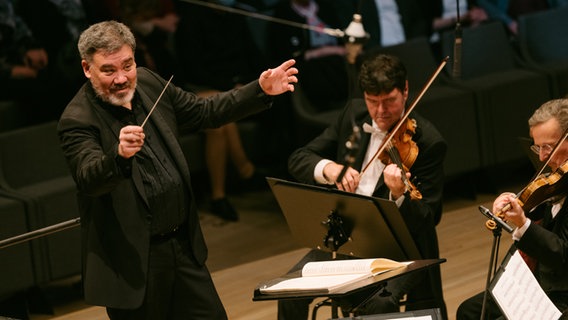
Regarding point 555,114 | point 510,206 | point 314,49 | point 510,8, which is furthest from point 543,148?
point 510,8

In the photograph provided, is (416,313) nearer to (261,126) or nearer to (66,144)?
(66,144)

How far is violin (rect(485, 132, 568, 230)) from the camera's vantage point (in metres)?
3.24

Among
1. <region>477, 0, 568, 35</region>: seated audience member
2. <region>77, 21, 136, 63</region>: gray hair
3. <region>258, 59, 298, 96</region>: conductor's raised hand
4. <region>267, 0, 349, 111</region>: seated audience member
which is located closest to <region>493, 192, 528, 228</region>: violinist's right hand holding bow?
<region>258, 59, 298, 96</region>: conductor's raised hand

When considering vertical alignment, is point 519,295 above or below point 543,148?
below

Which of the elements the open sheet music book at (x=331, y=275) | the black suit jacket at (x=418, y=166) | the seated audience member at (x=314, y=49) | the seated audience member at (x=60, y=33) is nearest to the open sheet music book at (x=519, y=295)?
the open sheet music book at (x=331, y=275)

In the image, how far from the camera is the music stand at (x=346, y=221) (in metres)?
3.32

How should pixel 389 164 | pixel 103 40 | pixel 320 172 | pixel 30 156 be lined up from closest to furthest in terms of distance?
1. pixel 103 40
2. pixel 389 164
3. pixel 320 172
4. pixel 30 156

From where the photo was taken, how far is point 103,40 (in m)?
3.14

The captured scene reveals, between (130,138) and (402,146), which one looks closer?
(130,138)

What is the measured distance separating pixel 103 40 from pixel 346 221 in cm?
102

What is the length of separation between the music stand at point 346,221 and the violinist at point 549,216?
0.34 metres

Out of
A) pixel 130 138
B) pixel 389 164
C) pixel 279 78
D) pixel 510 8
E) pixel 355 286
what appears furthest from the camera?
pixel 510 8

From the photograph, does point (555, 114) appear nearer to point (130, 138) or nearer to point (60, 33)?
point (130, 138)

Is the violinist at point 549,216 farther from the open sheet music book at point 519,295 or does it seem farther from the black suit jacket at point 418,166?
the black suit jacket at point 418,166
